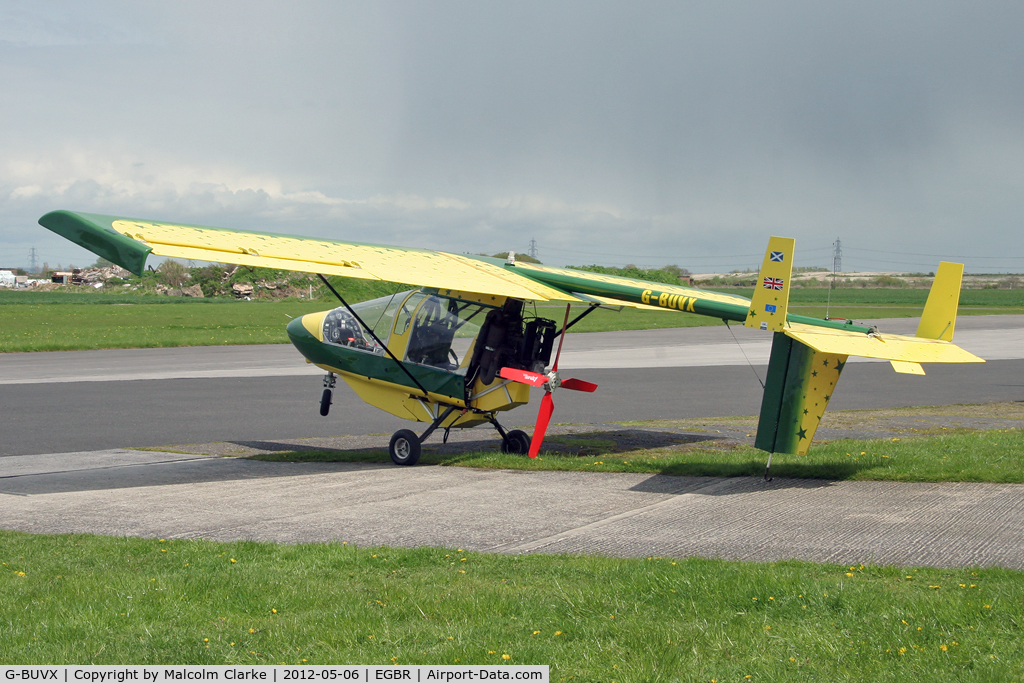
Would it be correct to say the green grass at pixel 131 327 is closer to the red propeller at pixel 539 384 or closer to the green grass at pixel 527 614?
the red propeller at pixel 539 384

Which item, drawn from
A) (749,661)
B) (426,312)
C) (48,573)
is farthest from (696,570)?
(426,312)

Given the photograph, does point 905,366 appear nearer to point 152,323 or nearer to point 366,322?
point 366,322

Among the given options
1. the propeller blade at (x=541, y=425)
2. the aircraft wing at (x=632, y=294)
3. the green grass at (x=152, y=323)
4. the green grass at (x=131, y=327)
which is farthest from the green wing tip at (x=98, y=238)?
the green grass at (x=131, y=327)

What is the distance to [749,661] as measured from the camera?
463cm

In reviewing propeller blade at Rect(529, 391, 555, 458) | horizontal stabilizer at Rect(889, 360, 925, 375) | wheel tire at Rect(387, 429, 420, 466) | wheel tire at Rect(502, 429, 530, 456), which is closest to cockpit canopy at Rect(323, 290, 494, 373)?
wheel tire at Rect(387, 429, 420, 466)

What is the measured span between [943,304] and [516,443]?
6.24 metres

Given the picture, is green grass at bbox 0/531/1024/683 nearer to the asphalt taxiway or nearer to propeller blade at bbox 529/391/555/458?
the asphalt taxiway

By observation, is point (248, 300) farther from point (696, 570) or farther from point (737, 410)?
point (696, 570)

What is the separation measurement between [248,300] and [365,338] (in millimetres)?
69740

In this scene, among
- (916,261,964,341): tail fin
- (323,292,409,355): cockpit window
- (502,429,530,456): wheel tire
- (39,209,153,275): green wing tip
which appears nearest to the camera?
(39,209,153,275): green wing tip

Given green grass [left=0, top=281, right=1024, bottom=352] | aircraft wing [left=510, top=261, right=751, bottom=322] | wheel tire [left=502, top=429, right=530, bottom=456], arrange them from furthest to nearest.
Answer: green grass [left=0, top=281, right=1024, bottom=352] < wheel tire [left=502, top=429, right=530, bottom=456] < aircraft wing [left=510, top=261, right=751, bottom=322]

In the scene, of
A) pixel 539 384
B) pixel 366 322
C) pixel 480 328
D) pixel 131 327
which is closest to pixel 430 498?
pixel 539 384

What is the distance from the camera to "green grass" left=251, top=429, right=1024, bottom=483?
416 inches

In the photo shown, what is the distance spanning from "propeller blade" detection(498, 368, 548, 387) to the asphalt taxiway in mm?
1294
